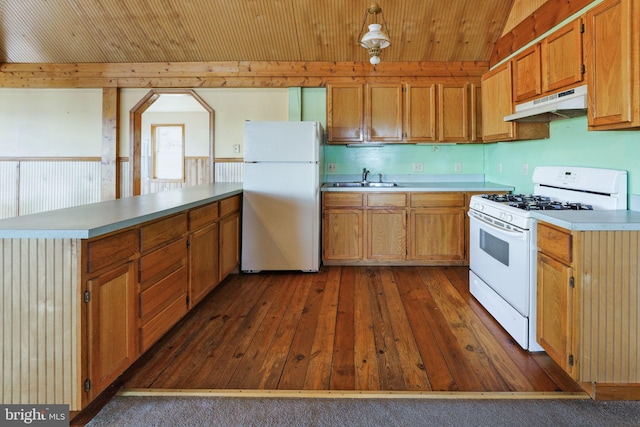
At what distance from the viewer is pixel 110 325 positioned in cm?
163

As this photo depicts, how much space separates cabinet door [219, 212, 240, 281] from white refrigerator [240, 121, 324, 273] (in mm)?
89

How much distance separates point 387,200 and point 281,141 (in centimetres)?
127

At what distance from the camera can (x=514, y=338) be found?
229 cm

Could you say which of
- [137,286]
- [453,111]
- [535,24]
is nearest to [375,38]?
[535,24]

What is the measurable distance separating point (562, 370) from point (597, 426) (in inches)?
18.3

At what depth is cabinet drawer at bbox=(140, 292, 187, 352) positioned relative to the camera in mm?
1923

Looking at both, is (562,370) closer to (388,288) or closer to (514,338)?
(514,338)

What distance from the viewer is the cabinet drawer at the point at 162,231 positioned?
6.18 ft

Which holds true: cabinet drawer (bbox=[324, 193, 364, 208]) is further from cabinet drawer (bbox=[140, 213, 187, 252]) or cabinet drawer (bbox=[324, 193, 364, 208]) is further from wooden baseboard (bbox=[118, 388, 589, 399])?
wooden baseboard (bbox=[118, 388, 589, 399])

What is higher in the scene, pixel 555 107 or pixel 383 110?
pixel 383 110

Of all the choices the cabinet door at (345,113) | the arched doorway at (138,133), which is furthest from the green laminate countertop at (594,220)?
the arched doorway at (138,133)

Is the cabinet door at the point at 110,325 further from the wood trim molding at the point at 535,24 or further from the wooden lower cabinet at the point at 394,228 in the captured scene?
the wood trim molding at the point at 535,24

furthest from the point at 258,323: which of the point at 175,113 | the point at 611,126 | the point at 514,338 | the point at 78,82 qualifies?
the point at 175,113

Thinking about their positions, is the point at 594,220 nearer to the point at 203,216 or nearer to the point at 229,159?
the point at 203,216
